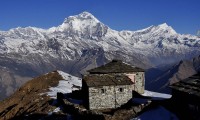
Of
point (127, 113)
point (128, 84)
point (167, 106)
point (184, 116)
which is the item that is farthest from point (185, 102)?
point (128, 84)

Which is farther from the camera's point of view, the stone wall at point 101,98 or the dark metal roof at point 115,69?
the dark metal roof at point 115,69

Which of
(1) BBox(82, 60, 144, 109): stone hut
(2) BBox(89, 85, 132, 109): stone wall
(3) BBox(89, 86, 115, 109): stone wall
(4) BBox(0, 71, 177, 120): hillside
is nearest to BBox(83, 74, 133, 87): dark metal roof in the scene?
(1) BBox(82, 60, 144, 109): stone hut

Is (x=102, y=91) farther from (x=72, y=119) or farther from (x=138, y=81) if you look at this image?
(x=138, y=81)

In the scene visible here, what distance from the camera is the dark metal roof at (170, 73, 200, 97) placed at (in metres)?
42.6

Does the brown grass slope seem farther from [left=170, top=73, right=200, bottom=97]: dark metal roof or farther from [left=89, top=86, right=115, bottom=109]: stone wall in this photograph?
[left=170, top=73, right=200, bottom=97]: dark metal roof

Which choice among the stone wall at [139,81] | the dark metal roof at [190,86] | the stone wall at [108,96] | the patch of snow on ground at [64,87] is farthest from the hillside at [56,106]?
the stone wall at [139,81]

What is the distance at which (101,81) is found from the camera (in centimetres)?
5894

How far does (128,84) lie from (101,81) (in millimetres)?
4126

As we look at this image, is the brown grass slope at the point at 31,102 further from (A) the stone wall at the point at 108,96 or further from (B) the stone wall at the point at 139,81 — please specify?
(B) the stone wall at the point at 139,81

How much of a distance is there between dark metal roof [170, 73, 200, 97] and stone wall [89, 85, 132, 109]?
11.8m

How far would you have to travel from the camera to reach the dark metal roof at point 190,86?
42616mm

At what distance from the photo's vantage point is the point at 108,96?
2270 inches

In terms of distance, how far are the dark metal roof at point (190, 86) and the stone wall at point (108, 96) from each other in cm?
1178

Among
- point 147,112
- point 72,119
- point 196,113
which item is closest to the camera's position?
point 196,113
